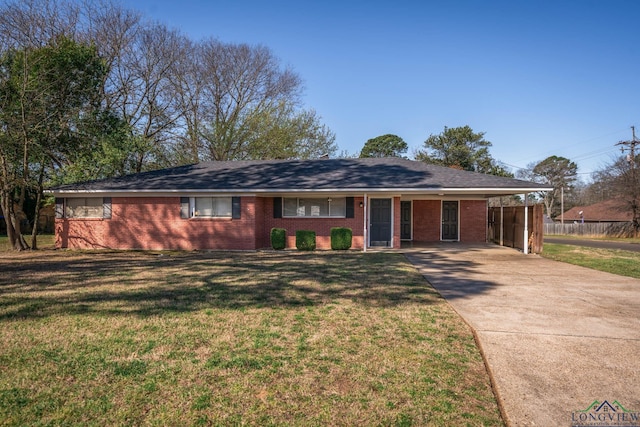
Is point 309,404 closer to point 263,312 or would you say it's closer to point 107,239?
point 263,312

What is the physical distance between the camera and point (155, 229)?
15297 mm

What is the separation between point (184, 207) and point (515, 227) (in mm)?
13191

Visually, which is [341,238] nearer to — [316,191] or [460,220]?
[316,191]

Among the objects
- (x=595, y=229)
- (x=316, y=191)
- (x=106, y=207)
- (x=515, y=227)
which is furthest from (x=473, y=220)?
(x=595, y=229)

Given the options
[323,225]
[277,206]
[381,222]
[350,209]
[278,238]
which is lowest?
[278,238]

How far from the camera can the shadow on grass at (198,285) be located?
598cm

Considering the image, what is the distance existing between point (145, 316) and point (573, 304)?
6461 mm

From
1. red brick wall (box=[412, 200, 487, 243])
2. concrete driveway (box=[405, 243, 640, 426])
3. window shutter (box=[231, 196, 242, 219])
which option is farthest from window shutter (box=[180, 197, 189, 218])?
red brick wall (box=[412, 200, 487, 243])

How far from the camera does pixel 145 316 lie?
17.5 ft

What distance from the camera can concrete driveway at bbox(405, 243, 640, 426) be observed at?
3.10 m

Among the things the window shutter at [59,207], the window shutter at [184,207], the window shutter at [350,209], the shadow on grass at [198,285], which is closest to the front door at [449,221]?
the window shutter at [350,209]

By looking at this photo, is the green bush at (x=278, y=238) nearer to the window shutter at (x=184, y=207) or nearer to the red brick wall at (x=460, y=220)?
the window shutter at (x=184, y=207)

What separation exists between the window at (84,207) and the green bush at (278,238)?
7017 millimetres

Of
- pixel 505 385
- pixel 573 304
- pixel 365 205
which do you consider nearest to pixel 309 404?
pixel 505 385
